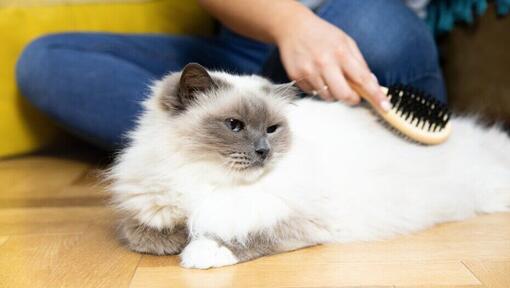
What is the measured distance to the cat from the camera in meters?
0.97

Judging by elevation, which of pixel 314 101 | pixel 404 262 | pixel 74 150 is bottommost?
pixel 74 150

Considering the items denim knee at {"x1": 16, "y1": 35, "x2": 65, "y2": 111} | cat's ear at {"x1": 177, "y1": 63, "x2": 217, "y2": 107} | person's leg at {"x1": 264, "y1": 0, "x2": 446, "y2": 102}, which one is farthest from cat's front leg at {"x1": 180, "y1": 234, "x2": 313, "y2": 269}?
denim knee at {"x1": 16, "y1": 35, "x2": 65, "y2": 111}

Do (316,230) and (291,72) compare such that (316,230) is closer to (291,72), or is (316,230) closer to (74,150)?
(291,72)

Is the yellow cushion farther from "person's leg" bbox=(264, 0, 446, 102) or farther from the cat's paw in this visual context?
the cat's paw

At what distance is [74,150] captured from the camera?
88.4 inches

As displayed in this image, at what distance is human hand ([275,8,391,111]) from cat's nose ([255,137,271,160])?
31cm

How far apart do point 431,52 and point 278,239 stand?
0.84 m

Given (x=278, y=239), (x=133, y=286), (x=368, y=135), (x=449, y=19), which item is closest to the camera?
(x=133, y=286)

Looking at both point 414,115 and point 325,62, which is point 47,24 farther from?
point 414,115

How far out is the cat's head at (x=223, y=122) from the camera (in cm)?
96

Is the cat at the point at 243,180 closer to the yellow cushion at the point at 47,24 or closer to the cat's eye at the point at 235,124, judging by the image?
the cat's eye at the point at 235,124

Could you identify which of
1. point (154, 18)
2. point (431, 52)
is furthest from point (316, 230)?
point (154, 18)

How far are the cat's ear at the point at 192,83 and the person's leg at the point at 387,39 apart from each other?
1.77 ft

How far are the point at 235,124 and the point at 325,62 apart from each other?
32 centimetres
